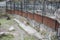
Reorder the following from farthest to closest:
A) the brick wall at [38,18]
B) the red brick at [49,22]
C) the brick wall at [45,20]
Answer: the brick wall at [38,18] → the red brick at [49,22] → the brick wall at [45,20]

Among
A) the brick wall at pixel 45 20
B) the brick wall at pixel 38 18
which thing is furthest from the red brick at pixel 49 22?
the brick wall at pixel 38 18

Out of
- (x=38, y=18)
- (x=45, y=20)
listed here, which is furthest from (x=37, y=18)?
(x=45, y=20)

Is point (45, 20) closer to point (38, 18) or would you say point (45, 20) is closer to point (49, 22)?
point (49, 22)

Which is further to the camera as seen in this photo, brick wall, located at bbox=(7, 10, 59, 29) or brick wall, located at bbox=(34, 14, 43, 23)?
brick wall, located at bbox=(34, 14, 43, 23)

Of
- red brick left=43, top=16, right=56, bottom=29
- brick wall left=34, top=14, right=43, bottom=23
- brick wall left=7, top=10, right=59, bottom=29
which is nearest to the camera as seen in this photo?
brick wall left=7, top=10, right=59, bottom=29

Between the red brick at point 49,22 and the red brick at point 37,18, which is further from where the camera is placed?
the red brick at point 37,18

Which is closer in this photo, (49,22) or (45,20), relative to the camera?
(49,22)

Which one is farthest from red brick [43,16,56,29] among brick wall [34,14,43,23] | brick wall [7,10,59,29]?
brick wall [34,14,43,23]

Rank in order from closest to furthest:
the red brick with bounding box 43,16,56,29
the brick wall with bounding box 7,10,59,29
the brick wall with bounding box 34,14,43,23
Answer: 1. the brick wall with bounding box 7,10,59,29
2. the red brick with bounding box 43,16,56,29
3. the brick wall with bounding box 34,14,43,23

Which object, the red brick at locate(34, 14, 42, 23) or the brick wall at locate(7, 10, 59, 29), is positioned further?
the red brick at locate(34, 14, 42, 23)

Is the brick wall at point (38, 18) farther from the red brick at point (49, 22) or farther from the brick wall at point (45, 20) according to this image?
the red brick at point (49, 22)

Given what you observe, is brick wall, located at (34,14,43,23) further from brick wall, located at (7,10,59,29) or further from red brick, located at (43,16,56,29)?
red brick, located at (43,16,56,29)

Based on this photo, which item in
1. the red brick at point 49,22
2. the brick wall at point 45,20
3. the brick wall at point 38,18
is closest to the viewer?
the brick wall at point 45,20

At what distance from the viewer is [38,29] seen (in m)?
6.99
